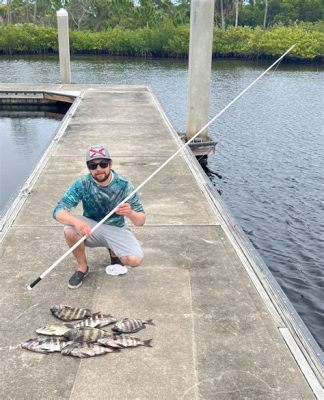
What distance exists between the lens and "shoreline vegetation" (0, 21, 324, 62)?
53094 mm

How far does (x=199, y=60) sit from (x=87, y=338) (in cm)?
1231

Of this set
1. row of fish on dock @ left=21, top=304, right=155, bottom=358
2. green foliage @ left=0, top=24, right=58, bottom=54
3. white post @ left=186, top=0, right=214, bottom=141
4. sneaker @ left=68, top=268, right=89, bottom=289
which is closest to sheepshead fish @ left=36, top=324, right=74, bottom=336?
row of fish on dock @ left=21, top=304, right=155, bottom=358

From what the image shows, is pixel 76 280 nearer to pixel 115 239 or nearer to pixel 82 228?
pixel 115 239

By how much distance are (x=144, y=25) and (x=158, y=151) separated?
57.1 meters

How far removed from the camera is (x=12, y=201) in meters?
8.91

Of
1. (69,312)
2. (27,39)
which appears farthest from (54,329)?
(27,39)

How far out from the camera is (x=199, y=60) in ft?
49.6

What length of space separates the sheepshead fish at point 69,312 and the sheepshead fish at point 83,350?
48 centimetres

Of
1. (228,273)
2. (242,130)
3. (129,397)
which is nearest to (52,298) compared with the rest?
(129,397)

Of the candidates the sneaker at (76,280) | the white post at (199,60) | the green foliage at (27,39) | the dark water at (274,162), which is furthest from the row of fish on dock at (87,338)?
the green foliage at (27,39)

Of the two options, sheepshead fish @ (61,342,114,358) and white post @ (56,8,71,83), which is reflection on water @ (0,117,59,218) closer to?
white post @ (56,8,71,83)

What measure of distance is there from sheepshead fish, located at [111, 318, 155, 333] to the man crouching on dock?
0.89 m

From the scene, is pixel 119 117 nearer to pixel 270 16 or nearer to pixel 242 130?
pixel 242 130

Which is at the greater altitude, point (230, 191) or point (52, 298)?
point (52, 298)
